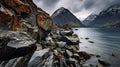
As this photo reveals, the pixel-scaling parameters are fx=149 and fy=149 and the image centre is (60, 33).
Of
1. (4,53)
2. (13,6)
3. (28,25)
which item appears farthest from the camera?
(28,25)

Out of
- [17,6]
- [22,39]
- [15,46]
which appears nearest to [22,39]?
[22,39]

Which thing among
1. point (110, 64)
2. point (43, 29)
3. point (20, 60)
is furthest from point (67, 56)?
point (20, 60)

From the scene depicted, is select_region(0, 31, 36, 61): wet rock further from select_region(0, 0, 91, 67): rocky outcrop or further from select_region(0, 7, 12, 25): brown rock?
select_region(0, 7, 12, 25): brown rock

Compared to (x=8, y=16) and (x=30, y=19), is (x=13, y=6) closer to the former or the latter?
(x=8, y=16)

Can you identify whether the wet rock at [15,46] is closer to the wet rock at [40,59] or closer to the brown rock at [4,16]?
the wet rock at [40,59]

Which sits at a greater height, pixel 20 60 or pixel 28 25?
pixel 28 25

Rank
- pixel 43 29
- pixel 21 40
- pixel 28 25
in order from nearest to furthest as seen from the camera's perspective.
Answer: pixel 21 40, pixel 28 25, pixel 43 29

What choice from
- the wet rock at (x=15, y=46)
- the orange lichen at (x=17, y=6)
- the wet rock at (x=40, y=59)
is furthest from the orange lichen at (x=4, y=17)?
the wet rock at (x=40, y=59)

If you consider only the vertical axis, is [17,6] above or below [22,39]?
above

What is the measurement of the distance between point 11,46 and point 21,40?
68.4 inches

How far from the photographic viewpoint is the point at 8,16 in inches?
834

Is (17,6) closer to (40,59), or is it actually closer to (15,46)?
(40,59)

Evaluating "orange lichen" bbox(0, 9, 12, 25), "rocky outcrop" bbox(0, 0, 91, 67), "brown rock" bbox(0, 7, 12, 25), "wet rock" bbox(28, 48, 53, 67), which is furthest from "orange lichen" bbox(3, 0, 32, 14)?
"wet rock" bbox(28, 48, 53, 67)

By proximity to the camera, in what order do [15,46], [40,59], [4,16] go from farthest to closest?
[4,16] < [40,59] < [15,46]
